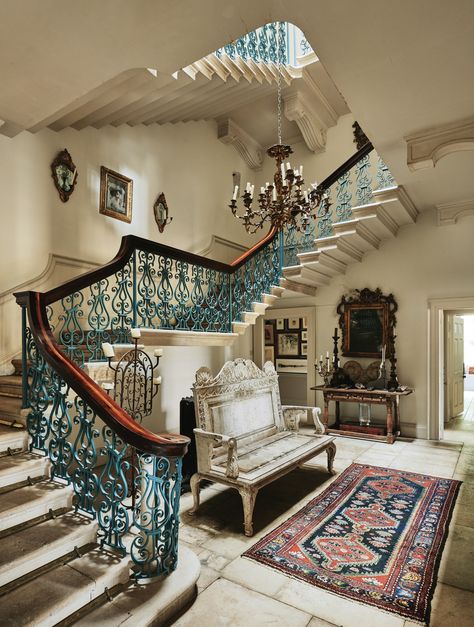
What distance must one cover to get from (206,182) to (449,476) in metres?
6.18

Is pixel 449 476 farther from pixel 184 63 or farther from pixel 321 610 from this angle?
pixel 184 63

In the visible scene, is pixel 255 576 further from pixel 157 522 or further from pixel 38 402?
pixel 38 402

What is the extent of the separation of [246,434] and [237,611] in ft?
6.88

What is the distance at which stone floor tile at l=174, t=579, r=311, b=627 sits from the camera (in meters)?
2.29

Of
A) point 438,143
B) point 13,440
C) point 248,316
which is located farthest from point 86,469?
point 438,143

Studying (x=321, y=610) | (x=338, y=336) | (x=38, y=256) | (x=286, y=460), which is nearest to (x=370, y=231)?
(x=338, y=336)

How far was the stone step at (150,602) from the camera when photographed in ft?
6.66

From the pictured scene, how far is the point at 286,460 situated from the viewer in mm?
3934

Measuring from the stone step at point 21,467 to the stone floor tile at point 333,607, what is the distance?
1.80 m

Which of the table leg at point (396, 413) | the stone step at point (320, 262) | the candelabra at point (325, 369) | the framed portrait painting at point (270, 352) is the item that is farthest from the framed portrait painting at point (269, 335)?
the table leg at point (396, 413)

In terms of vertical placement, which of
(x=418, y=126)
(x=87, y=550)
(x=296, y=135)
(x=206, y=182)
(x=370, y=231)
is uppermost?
(x=296, y=135)

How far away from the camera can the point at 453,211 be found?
6.37 m

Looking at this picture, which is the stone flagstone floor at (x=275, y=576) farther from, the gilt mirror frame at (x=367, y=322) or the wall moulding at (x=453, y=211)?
the wall moulding at (x=453, y=211)

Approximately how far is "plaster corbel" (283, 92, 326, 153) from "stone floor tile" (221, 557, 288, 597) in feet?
23.9
